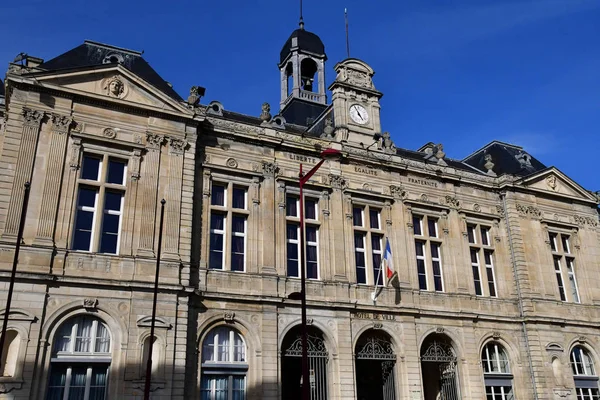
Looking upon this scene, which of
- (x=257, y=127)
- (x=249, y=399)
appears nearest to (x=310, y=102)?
(x=257, y=127)

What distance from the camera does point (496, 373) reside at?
76.6ft

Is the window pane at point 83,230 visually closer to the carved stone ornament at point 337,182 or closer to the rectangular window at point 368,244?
the carved stone ornament at point 337,182

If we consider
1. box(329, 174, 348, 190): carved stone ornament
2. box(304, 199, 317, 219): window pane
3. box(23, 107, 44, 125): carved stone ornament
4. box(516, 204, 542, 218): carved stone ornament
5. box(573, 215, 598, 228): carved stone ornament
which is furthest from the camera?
box(573, 215, 598, 228): carved stone ornament

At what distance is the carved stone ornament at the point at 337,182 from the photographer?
22641 mm

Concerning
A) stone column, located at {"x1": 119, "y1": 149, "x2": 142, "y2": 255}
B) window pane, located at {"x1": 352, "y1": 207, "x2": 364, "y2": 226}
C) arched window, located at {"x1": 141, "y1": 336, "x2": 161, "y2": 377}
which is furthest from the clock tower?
arched window, located at {"x1": 141, "y1": 336, "x2": 161, "y2": 377}

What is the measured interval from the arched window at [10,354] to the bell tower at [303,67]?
21027 millimetres

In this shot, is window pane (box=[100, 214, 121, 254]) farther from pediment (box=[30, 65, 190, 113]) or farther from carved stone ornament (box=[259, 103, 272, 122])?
carved stone ornament (box=[259, 103, 272, 122])

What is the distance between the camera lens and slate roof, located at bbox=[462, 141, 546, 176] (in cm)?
2867

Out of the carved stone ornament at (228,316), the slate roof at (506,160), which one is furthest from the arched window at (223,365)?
the slate roof at (506,160)

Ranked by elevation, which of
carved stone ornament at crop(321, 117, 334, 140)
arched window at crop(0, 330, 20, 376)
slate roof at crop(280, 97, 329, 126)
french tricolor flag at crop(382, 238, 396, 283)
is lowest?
arched window at crop(0, 330, 20, 376)

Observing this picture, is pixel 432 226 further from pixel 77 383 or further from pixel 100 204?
pixel 77 383

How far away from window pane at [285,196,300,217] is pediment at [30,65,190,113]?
16.6 feet

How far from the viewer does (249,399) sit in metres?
18.4

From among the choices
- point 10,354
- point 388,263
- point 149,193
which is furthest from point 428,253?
point 10,354
